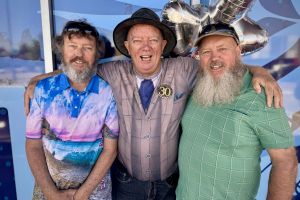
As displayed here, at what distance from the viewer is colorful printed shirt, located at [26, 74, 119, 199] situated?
183 centimetres

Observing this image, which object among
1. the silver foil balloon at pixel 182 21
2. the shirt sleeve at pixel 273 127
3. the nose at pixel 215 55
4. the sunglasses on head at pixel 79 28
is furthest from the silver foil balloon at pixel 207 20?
the shirt sleeve at pixel 273 127

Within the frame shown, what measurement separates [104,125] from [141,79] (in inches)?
15.8

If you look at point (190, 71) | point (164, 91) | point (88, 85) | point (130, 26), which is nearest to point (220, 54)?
point (190, 71)

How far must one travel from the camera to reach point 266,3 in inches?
92.4

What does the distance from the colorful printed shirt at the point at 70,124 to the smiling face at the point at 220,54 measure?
0.68 m

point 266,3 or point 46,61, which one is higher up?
point 266,3

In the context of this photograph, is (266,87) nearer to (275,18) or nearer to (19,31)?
(275,18)

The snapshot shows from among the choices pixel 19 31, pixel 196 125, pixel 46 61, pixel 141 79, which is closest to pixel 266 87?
pixel 196 125

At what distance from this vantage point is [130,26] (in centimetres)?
200

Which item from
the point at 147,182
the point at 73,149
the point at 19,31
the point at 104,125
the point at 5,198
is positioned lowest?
the point at 5,198

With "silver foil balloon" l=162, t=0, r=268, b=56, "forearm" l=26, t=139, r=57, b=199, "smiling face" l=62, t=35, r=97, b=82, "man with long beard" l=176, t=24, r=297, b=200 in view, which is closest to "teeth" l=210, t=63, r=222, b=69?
"man with long beard" l=176, t=24, r=297, b=200

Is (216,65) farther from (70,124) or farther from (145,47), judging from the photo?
(70,124)

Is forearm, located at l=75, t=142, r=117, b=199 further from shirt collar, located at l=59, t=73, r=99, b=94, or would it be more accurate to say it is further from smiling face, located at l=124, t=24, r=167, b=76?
smiling face, located at l=124, t=24, r=167, b=76

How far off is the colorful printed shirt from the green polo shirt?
561mm
